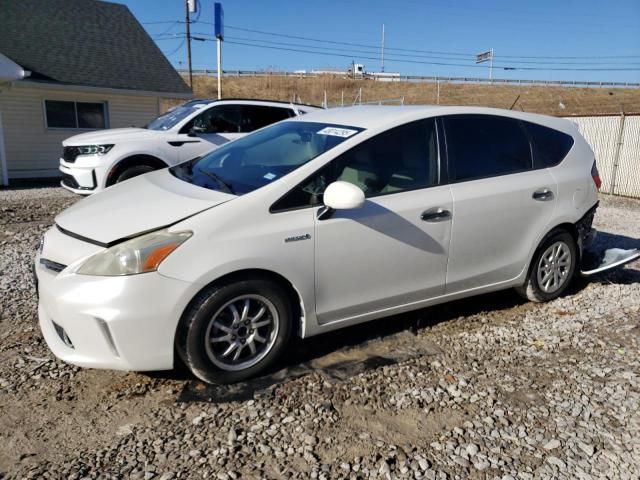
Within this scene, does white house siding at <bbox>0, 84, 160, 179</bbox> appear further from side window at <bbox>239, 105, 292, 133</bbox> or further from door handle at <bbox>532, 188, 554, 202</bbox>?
door handle at <bbox>532, 188, 554, 202</bbox>

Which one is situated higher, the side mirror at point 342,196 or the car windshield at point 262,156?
the car windshield at point 262,156

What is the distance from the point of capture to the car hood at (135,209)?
3076mm

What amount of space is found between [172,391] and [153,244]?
3.10ft

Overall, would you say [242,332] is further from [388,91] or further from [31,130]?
[388,91]

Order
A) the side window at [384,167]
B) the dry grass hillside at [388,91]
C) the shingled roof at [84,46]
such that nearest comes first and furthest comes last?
the side window at [384,167], the shingled roof at [84,46], the dry grass hillside at [388,91]

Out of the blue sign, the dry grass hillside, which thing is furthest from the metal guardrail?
the blue sign

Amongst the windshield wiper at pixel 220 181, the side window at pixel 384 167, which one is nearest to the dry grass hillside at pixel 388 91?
the side window at pixel 384 167

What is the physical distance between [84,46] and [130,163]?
9.94 m

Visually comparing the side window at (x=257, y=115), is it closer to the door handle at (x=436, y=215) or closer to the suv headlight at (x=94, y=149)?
the suv headlight at (x=94, y=149)

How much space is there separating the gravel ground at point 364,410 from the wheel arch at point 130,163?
4.13 meters

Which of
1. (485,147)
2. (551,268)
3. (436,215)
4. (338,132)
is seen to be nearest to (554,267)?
(551,268)

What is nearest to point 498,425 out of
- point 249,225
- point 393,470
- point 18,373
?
point 393,470

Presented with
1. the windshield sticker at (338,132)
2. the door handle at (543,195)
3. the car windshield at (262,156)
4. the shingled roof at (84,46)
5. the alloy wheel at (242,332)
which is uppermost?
the shingled roof at (84,46)

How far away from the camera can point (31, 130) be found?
14148 millimetres
